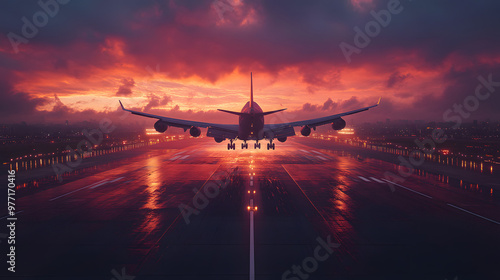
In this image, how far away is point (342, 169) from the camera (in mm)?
37969

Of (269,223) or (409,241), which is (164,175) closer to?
(269,223)

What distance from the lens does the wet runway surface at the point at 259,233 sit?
1066 cm

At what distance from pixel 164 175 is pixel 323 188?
19557 millimetres

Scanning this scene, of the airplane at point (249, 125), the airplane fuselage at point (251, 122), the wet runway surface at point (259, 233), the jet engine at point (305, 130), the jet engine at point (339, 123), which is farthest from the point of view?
the jet engine at point (305, 130)

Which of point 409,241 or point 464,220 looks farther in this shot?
point 464,220

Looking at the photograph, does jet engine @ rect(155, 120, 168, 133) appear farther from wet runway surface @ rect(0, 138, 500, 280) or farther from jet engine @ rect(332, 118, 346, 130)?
jet engine @ rect(332, 118, 346, 130)

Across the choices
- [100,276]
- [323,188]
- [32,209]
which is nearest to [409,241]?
[323,188]

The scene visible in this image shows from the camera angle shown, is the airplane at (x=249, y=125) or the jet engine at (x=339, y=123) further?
the jet engine at (x=339, y=123)

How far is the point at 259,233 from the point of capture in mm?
14164

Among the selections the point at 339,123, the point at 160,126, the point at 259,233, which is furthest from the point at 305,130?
the point at 259,233

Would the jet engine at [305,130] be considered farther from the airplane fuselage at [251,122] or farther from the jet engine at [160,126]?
the jet engine at [160,126]

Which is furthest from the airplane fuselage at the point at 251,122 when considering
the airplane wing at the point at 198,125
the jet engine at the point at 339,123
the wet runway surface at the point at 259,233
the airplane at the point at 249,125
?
the wet runway surface at the point at 259,233

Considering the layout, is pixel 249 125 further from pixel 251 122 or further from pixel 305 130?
pixel 305 130

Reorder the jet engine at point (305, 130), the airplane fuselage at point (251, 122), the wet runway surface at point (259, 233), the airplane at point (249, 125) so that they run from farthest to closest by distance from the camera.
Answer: the jet engine at point (305, 130) → the airplane at point (249, 125) → the airplane fuselage at point (251, 122) → the wet runway surface at point (259, 233)
